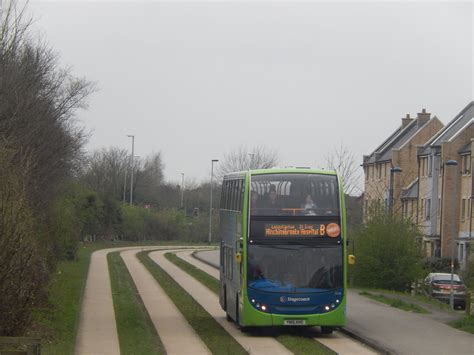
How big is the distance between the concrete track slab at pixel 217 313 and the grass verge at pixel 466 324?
210 inches

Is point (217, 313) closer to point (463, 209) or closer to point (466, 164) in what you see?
point (463, 209)

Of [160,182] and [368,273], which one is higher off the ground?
[160,182]

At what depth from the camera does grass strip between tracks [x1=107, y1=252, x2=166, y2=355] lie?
19.8m

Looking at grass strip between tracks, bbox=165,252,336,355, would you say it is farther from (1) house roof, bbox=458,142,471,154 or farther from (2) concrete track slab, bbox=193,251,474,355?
(1) house roof, bbox=458,142,471,154

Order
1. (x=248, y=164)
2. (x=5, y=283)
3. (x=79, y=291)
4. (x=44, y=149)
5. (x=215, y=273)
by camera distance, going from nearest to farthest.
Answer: (x=5, y=283) < (x=44, y=149) < (x=79, y=291) < (x=215, y=273) < (x=248, y=164)

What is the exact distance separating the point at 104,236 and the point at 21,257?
7472 cm

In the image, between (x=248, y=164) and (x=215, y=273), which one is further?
(x=248, y=164)

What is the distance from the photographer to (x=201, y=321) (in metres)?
26.5

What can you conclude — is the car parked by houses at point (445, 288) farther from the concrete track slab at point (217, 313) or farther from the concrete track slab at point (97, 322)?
the concrete track slab at point (97, 322)

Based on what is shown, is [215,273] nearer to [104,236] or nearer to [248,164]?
[104,236]

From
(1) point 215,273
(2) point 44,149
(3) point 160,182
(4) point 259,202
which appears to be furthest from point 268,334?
(3) point 160,182

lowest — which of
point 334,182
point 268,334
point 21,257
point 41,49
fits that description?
point 268,334

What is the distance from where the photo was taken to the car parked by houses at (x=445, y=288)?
41125mm

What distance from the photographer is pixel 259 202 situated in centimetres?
2219
